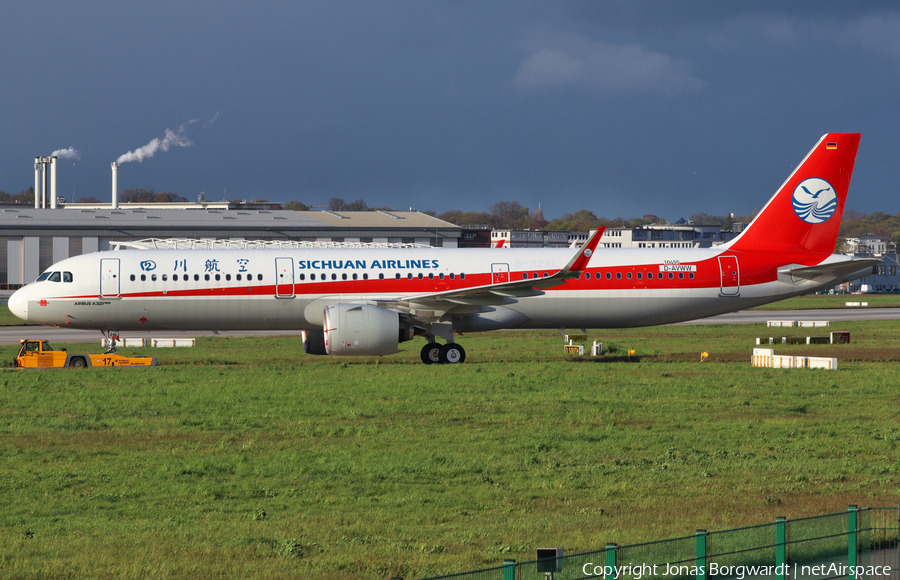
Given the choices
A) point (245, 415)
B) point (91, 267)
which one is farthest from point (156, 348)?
point (245, 415)

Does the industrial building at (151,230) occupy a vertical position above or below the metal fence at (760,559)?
above

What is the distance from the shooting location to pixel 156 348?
4331 centimetres

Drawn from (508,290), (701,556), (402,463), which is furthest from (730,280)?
(701,556)

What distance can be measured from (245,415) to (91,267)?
15.0 metres

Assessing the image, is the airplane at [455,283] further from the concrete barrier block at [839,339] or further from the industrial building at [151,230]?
the industrial building at [151,230]

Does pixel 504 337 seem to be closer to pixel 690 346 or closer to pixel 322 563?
pixel 690 346

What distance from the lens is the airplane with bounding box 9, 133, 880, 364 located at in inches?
1307

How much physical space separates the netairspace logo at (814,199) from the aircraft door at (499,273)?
1176 centimetres

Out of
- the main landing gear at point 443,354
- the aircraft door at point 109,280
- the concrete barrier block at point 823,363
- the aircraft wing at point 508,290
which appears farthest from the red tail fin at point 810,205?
the aircraft door at point 109,280

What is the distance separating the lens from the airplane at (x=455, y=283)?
33188 millimetres

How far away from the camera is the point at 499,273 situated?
34500 mm

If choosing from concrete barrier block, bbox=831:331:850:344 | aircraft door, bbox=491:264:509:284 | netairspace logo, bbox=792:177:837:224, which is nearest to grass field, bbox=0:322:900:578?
aircraft door, bbox=491:264:509:284

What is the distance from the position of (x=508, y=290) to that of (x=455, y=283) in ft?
8.98

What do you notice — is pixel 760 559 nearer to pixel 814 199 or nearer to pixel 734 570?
pixel 734 570
